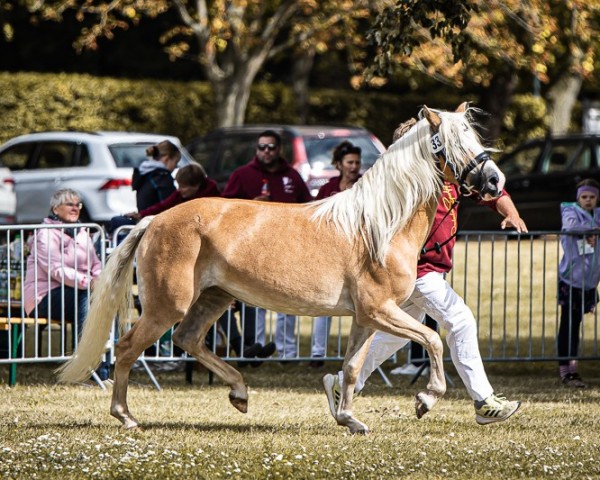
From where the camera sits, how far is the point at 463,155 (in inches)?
296

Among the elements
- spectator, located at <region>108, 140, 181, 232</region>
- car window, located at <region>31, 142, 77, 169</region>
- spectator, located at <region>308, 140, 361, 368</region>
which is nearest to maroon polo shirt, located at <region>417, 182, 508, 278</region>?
spectator, located at <region>308, 140, 361, 368</region>

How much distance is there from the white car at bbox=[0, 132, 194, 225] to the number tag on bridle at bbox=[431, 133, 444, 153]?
11490mm

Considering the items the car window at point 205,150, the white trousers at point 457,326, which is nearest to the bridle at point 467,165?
the white trousers at point 457,326

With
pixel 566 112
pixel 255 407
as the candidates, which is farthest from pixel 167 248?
pixel 566 112

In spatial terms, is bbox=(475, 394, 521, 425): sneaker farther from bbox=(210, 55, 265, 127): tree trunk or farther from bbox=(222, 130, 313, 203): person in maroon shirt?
bbox=(210, 55, 265, 127): tree trunk

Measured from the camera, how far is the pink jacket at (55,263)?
34.2 feet

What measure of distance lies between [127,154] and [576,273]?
9949 millimetres

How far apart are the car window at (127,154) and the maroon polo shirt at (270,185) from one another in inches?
304

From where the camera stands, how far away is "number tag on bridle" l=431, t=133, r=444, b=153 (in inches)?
298

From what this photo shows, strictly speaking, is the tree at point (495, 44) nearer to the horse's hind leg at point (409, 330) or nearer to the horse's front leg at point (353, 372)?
the horse's hind leg at point (409, 330)

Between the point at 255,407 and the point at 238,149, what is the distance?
38.1 feet

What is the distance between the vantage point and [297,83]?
3131 cm

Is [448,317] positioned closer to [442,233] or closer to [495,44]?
[442,233]

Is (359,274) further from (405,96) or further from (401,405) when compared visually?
(405,96)
